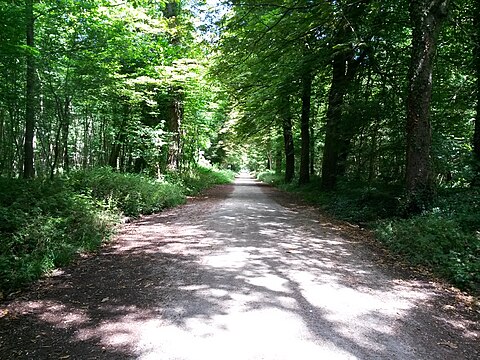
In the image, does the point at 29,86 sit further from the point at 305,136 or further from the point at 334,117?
the point at 305,136

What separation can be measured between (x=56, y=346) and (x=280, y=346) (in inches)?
85.3

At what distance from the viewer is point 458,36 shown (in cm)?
1026

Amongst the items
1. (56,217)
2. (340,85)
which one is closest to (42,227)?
(56,217)

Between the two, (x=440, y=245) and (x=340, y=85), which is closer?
(x=440, y=245)

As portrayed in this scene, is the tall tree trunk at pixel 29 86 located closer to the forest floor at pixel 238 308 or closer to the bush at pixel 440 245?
the forest floor at pixel 238 308

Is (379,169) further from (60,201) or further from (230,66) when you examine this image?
(60,201)

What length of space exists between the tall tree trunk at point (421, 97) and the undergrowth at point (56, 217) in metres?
7.47

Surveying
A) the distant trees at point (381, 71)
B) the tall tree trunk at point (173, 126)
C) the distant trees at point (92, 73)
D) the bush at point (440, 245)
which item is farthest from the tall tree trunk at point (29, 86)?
the bush at point (440, 245)

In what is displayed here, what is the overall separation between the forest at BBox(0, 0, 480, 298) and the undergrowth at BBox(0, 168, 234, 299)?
0.03 meters

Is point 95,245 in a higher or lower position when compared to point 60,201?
lower

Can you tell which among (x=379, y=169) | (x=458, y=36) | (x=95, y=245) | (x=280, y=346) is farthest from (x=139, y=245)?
(x=458, y=36)

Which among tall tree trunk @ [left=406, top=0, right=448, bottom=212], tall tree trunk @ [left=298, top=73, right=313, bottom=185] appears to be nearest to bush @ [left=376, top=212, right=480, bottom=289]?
tall tree trunk @ [left=406, top=0, right=448, bottom=212]

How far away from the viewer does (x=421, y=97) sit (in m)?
8.15

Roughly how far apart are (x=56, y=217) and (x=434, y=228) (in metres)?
7.47
